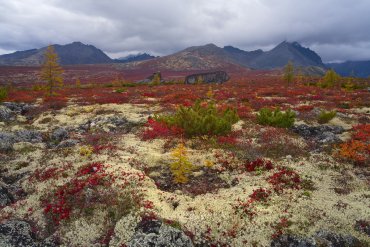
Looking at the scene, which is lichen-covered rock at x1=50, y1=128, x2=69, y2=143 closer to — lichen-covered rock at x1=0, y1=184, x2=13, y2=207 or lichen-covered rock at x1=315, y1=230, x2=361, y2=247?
lichen-covered rock at x1=0, y1=184, x2=13, y2=207

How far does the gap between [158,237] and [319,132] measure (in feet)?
54.2

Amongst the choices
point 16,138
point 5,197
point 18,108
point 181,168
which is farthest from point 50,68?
point 181,168

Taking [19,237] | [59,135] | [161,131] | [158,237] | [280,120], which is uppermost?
[280,120]

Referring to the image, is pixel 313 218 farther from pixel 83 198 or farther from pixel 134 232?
pixel 83 198

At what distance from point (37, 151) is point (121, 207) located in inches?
370

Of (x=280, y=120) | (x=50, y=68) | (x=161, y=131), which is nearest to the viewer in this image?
(x=161, y=131)

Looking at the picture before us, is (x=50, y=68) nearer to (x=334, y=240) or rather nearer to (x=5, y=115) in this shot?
(x=5, y=115)

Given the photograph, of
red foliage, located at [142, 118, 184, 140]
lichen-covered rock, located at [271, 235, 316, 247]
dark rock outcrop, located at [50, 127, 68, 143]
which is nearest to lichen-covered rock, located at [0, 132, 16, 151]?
dark rock outcrop, located at [50, 127, 68, 143]

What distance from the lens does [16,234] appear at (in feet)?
34.4

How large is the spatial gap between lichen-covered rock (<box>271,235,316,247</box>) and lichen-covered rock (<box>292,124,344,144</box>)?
11051mm

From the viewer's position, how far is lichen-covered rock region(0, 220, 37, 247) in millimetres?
10166

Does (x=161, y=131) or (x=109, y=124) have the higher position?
(x=161, y=131)

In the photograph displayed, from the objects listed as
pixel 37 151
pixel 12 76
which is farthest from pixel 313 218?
pixel 12 76

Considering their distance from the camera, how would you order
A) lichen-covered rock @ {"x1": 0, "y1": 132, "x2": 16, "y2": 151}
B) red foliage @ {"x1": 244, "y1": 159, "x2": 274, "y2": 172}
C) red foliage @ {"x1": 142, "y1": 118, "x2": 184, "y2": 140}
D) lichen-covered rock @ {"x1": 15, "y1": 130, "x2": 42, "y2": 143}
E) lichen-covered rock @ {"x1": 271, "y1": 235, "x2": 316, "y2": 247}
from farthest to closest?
lichen-covered rock @ {"x1": 15, "y1": 130, "x2": 42, "y2": 143} → red foliage @ {"x1": 142, "y1": 118, "x2": 184, "y2": 140} → lichen-covered rock @ {"x1": 0, "y1": 132, "x2": 16, "y2": 151} → red foliage @ {"x1": 244, "y1": 159, "x2": 274, "y2": 172} → lichen-covered rock @ {"x1": 271, "y1": 235, "x2": 316, "y2": 247}
